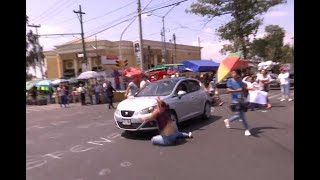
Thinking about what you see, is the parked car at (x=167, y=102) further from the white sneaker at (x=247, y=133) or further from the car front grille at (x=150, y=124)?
the white sneaker at (x=247, y=133)

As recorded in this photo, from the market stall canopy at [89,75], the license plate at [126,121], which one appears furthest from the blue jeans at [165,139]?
the market stall canopy at [89,75]

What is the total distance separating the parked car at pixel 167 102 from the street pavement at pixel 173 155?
1.36ft

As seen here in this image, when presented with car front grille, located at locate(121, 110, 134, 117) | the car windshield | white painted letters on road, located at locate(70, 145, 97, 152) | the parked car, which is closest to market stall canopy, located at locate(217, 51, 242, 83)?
the parked car

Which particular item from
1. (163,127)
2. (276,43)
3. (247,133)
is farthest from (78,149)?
(276,43)

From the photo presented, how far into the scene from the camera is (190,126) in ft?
37.0

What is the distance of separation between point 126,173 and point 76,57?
1828 inches

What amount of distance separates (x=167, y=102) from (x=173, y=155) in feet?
8.88

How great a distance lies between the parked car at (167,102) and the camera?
9.59 metres

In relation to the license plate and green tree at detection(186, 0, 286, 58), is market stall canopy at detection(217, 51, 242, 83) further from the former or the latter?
green tree at detection(186, 0, 286, 58)

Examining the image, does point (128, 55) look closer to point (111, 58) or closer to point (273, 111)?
point (111, 58)

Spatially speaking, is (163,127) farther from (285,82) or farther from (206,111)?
(285,82)

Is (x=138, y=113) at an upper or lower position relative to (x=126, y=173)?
upper
